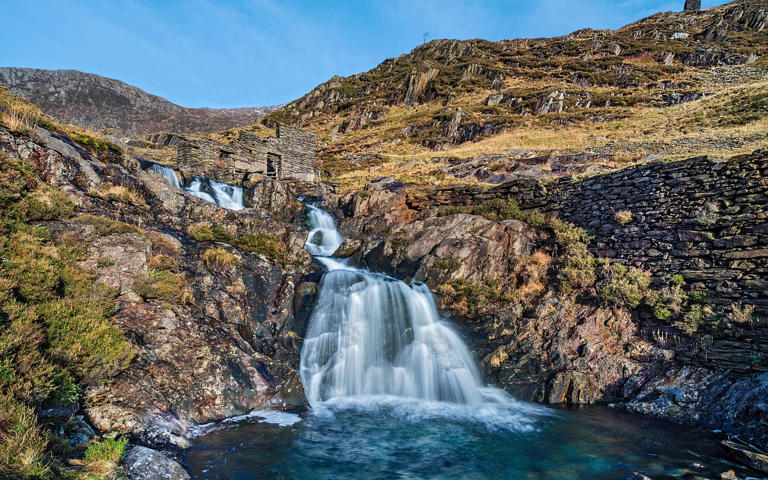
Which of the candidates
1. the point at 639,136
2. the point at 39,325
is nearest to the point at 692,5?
the point at 639,136

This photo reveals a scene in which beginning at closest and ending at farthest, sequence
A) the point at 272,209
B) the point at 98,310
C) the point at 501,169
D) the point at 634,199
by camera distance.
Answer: the point at 98,310, the point at 634,199, the point at 272,209, the point at 501,169

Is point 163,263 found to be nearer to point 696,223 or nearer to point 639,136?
point 696,223

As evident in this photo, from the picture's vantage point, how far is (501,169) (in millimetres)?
27438

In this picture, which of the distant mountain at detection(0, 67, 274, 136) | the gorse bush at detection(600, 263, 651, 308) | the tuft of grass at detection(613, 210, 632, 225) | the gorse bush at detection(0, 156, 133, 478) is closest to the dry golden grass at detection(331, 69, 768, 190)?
the tuft of grass at detection(613, 210, 632, 225)

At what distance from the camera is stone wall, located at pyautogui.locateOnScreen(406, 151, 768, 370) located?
344 inches

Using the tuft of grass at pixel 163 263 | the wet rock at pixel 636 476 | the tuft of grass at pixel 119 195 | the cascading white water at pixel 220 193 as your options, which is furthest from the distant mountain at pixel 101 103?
the wet rock at pixel 636 476

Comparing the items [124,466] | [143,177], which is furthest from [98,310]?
[143,177]

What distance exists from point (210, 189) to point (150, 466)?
19063 millimetres

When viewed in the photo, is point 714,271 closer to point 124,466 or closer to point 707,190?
point 707,190

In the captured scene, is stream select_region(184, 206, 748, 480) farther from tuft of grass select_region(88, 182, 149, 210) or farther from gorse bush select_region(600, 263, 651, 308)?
tuft of grass select_region(88, 182, 149, 210)

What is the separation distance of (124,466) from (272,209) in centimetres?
1663

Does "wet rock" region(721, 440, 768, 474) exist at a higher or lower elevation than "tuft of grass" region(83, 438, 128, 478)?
higher

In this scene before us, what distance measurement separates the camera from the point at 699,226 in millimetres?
10328

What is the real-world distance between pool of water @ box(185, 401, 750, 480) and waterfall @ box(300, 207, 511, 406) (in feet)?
3.87
